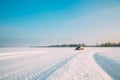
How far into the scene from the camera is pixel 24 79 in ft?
21.6

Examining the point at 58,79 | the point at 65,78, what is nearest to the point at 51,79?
the point at 58,79

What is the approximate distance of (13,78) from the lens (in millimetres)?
6766

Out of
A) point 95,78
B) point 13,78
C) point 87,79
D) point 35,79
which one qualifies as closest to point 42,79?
point 35,79

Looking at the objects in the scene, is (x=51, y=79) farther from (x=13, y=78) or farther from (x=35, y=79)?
(x=13, y=78)

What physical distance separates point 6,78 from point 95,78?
5174mm

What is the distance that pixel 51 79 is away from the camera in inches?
251

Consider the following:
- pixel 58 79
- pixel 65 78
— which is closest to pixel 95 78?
pixel 65 78

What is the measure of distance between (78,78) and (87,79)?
504 mm

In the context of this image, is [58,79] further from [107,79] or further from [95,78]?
[107,79]

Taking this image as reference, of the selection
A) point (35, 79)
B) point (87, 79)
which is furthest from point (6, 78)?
point (87, 79)

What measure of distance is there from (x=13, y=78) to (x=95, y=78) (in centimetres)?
478

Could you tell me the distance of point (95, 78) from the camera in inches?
263

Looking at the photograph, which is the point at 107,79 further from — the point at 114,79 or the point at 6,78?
the point at 6,78

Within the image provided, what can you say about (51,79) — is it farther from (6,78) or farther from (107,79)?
(107,79)
